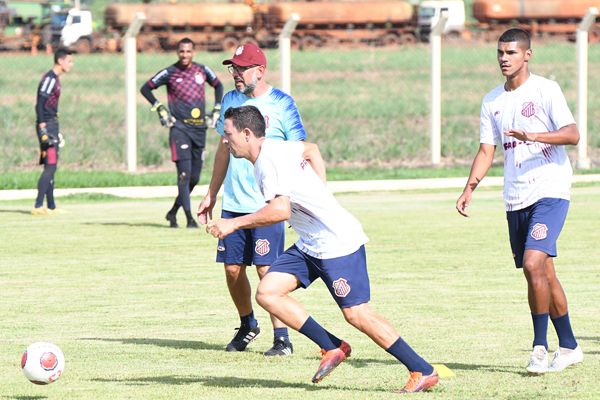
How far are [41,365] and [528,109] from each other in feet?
10.6

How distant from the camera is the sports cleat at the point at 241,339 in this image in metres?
10.2

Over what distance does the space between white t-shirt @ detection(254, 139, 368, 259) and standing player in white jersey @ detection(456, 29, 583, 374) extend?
1.25 meters

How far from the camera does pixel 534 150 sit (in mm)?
9266

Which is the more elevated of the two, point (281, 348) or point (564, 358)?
point (564, 358)

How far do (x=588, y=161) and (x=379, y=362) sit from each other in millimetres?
17221

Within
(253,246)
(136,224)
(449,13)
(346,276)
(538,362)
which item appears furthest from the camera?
(449,13)

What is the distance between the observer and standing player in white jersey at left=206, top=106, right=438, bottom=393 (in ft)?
27.1

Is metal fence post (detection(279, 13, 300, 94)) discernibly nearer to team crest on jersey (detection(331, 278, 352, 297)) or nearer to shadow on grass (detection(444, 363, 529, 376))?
shadow on grass (detection(444, 363, 529, 376))

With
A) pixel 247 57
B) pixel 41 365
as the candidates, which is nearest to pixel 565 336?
pixel 247 57

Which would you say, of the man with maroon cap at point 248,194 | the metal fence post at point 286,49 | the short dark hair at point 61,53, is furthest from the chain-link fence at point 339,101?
the man with maroon cap at point 248,194

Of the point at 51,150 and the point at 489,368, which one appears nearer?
the point at 489,368

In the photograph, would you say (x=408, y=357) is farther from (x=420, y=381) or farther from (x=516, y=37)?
(x=516, y=37)

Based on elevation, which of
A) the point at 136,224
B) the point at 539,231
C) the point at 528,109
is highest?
the point at 528,109

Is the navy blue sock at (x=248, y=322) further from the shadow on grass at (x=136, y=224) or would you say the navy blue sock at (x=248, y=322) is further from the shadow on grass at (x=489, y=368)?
the shadow on grass at (x=136, y=224)
